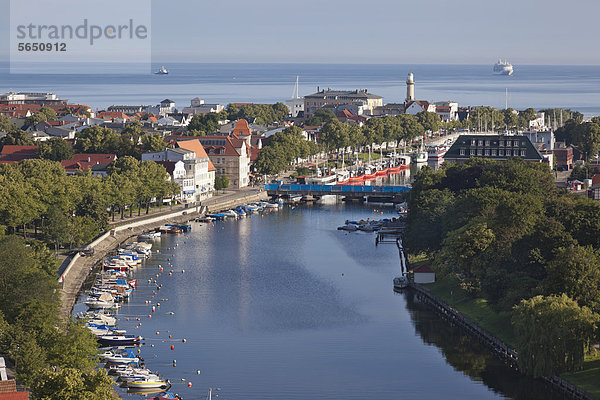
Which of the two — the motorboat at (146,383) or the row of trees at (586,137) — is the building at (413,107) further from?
the motorboat at (146,383)

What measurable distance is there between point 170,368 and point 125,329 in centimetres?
587

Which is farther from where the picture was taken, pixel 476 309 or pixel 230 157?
pixel 230 157

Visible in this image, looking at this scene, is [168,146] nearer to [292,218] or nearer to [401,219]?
[292,218]

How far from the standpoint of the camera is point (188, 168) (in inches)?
3155

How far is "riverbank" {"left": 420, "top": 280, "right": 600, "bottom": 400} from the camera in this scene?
113 ft

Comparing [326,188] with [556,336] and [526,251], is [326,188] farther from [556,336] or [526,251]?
[556,336]

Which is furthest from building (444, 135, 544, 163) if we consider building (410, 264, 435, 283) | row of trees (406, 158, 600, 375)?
building (410, 264, 435, 283)

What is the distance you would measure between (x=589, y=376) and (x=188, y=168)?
4911 cm

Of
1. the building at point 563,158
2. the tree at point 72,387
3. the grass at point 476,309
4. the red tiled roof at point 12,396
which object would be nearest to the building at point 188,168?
the grass at point 476,309

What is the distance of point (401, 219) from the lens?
7162 centimetres

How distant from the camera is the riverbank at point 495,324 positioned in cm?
3444

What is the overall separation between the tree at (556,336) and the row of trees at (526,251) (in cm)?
3

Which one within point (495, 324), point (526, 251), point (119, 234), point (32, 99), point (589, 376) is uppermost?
point (32, 99)

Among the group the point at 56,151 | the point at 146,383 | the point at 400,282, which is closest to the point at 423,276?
the point at 400,282
